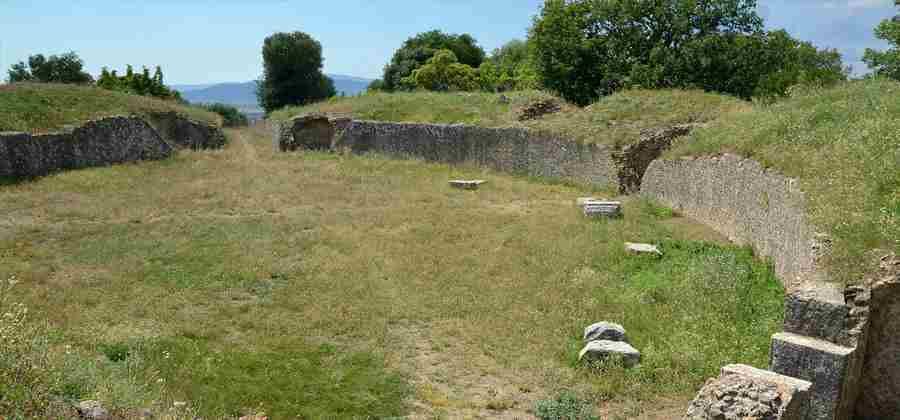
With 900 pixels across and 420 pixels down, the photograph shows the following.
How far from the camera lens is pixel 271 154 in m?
26.4

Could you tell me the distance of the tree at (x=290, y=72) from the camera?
50.7m

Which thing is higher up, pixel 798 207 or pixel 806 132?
pixel 806 132

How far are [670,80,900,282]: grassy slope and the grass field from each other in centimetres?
141

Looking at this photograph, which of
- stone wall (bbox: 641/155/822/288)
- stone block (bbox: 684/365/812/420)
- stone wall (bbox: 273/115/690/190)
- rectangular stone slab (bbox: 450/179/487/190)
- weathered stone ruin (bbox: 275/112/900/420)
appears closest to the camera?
stone block (bbox: 684/365/812/420)

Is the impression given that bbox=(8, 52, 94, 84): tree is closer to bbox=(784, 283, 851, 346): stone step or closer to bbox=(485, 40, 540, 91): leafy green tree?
bbox=(485, 40, 540, 91): leafy green tree

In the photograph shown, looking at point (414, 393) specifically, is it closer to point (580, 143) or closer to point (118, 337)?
point (118, 337)

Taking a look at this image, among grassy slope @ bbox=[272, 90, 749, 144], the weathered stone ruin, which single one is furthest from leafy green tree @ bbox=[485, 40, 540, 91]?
the weathered stone ruin

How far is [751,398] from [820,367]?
41.1 inches

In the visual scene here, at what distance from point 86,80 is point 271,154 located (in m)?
23.9

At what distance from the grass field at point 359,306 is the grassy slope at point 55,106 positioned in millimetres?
4140

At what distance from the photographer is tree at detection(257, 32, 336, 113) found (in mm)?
50719

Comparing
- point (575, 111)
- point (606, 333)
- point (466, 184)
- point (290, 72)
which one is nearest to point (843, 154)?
point (606, 333)

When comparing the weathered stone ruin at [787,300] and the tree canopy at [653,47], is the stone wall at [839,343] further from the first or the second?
the tree canopy at [653,47]

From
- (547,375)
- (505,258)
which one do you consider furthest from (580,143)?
(547,375)
